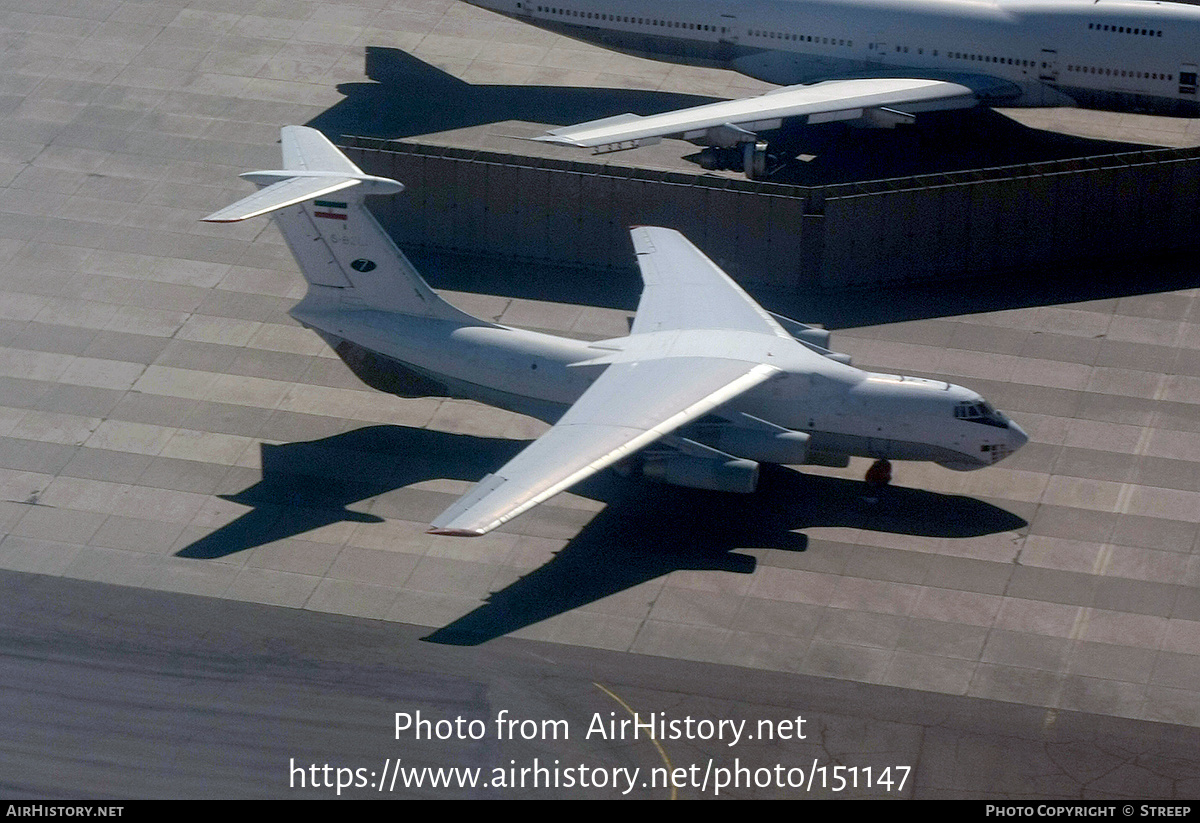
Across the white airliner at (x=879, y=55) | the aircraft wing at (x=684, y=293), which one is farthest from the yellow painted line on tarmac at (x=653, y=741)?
the white airliner at (x=879, y=55)

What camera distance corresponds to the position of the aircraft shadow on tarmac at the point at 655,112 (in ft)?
201

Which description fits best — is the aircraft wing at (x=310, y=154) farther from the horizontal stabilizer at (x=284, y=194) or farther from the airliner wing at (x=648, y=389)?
the airliner wing at (x=648, y=389)

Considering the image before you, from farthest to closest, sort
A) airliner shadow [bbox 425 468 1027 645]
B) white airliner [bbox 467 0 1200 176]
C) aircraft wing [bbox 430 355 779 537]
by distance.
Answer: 1. white airliner [bbox 467 0 1200 176]
2. airliner shadow [bbox 425 468 1027 645]
3. aircraft wing [bbox 430 355 779 537]

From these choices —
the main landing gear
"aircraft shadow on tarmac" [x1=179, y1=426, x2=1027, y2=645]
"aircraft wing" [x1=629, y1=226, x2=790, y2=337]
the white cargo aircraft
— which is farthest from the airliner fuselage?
"aircraft shadow on tarmac" [x1=179, y1=426, x2=1027, y2=645]

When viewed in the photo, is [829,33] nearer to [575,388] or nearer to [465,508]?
[575,388]

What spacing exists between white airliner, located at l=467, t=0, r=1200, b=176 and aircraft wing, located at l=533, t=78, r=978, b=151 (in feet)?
0.20

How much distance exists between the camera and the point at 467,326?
4659 centimetres

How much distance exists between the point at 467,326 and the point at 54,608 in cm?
1310

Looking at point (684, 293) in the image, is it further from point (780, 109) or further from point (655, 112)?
point (655, 112)

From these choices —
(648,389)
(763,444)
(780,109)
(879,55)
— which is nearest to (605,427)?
(648,389)

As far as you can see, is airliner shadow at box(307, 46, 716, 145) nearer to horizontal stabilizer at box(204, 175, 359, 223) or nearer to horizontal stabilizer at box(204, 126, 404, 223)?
horizontal stabilizer at box(204, 126, 404, 223)

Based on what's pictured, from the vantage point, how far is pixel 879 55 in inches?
2461

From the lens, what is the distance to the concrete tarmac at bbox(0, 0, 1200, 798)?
37.6m
